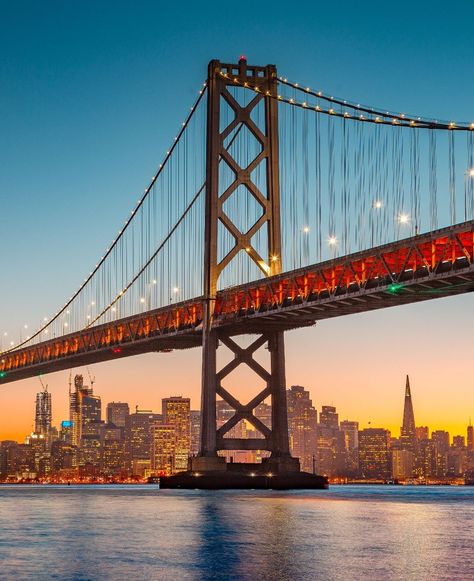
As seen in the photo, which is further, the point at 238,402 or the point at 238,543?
the point at 238,402

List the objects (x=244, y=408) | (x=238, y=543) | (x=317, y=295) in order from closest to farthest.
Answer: (x=238, y=543), (x=317, y=295), (x=244, y=408)

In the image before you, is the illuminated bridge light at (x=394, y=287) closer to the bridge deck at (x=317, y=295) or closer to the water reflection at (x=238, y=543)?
the bridge deck at (x=317, y=295)

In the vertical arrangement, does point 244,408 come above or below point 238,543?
above

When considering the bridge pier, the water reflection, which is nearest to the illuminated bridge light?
the water reflection

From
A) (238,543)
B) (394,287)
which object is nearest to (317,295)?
(394,287)

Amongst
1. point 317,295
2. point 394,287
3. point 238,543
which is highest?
point 317,295

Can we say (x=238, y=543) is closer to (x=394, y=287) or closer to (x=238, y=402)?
(x=394, y=287)

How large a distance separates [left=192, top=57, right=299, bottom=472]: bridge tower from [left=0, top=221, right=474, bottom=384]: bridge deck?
4.27ft

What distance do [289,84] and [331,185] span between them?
10.8 m

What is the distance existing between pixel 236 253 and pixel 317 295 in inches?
353

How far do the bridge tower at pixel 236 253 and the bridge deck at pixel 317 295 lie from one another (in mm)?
1300

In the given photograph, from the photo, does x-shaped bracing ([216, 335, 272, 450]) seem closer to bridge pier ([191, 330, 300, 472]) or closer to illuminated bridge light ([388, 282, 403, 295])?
bridge pier ([191, 330, 300, 472])

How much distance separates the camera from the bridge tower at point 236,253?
63562mm

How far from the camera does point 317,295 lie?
56906 millimetres
